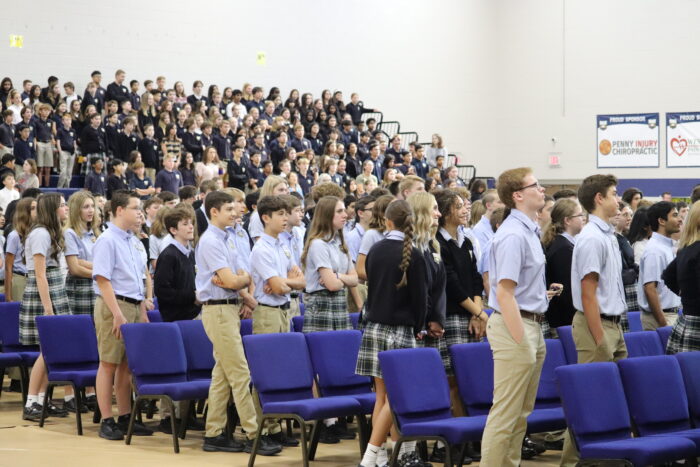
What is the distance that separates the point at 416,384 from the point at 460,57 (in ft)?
69.1

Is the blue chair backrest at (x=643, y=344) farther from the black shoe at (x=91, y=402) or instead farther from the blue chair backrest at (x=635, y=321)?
the black shoe at (x=91, y=402)

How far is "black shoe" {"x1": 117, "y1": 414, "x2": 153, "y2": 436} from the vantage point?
6.73 meters

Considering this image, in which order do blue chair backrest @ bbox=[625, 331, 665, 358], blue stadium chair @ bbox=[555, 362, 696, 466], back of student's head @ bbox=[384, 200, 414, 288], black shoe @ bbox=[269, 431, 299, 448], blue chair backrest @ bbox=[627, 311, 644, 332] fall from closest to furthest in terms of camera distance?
blue stadium chair @ bbox=[555, 362, 696, 466] < back of student's head @ bbox=[384, 200, 414, 288] < blue chair backrest @ bbox=[625, 331, 665, 358] < black shoe @ bbox=[269, 431, 299, 448] < blue chair backrest @ bbox=[627, 311, 644, 332]

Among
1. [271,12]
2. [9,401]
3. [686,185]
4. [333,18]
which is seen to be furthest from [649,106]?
[9,401]

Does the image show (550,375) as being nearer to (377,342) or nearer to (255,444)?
(377,342)

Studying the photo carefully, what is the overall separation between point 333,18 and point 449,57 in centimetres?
383

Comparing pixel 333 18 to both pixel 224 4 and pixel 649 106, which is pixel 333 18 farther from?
pixel 649 106

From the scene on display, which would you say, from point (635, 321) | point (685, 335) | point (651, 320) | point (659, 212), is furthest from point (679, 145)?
point (685, 335)

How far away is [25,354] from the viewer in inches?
300

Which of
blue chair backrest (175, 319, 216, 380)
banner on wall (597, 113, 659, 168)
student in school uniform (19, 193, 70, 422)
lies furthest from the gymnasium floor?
banner on wall (597, 113, 659, 168)

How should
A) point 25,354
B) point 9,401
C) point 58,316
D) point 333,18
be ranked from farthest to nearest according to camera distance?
point 333,18, point 9,401, point 25,354, point 58,316

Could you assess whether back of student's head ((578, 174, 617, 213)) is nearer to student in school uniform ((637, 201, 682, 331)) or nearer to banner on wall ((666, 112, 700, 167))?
student in school uniform ((637, 201, 682, 331))

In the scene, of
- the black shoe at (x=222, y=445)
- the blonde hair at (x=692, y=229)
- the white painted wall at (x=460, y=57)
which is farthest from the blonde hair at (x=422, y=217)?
the white painted wall at (x=460, y=57)

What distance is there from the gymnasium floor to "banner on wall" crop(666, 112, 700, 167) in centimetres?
1825
